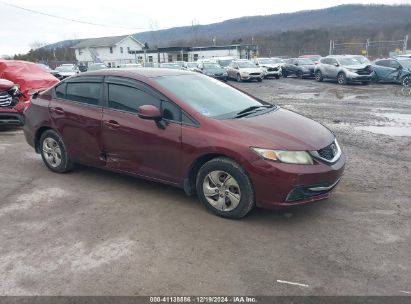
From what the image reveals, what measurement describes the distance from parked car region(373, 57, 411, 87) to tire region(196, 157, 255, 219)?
18.7 meters

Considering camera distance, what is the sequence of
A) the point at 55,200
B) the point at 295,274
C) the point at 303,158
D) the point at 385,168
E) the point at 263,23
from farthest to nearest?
1. the point at 263,23
2. the point at 385,168
3. the point at 55,200
4. the point at 303,158
5. the point at 295,274

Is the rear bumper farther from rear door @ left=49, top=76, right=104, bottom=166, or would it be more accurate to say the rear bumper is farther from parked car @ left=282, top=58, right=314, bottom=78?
parked car @ left=282, top=58, right=314, bottom=78

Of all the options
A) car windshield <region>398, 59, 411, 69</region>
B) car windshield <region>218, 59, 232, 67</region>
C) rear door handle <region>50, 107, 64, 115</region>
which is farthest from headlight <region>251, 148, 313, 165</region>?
car windshield <region>218, 59, 232, 67</region>

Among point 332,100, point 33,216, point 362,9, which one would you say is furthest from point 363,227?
point 362,9

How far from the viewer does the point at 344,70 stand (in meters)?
21.5

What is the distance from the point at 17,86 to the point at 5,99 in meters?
0.70

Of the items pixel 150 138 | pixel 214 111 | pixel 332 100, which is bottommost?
pixel 332 100

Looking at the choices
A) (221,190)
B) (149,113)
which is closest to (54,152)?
(149,113)

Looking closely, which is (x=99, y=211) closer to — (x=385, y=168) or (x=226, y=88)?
(x=226, y=88)

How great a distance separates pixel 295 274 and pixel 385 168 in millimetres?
3552

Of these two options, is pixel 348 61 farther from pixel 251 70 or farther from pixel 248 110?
pixel 248 110

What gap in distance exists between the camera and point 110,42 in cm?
7831

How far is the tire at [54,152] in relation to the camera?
5867 millimetres

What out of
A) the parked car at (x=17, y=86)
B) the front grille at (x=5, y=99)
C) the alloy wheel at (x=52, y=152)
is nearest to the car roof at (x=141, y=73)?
the alloy wheel at (x=52, y=152)
